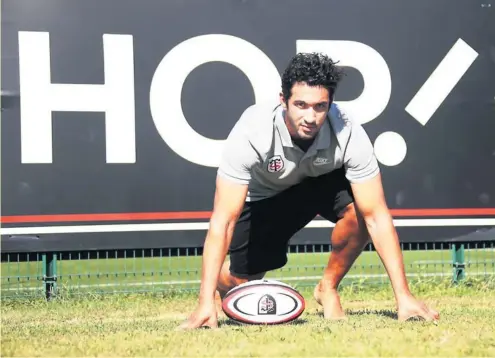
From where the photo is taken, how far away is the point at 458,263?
830cm

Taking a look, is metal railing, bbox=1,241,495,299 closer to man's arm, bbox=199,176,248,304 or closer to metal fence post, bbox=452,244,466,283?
metal fence post, bbox=452,244,466,283

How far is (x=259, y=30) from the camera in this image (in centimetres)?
792

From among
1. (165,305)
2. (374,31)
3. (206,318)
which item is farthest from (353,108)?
(206,318)

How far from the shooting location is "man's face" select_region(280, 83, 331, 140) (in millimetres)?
5051

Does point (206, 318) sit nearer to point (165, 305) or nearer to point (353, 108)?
point (165, 305)

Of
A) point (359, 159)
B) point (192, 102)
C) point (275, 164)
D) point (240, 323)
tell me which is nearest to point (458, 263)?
point (192, 102)

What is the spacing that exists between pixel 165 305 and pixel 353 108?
258cm

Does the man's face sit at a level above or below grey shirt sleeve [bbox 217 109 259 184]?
above

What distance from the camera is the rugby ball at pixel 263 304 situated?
5156mm

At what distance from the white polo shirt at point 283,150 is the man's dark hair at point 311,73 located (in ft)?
0.72

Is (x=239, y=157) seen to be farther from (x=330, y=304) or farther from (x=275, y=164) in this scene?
(x=330, y=304)

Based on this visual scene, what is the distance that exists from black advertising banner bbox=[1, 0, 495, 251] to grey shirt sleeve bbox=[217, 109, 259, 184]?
265 cm

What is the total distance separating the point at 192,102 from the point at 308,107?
114 inches

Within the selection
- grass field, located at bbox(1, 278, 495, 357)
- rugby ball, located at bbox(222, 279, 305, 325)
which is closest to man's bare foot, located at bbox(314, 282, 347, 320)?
grass field, located at bbox(1, 278, 495, 357)
